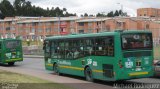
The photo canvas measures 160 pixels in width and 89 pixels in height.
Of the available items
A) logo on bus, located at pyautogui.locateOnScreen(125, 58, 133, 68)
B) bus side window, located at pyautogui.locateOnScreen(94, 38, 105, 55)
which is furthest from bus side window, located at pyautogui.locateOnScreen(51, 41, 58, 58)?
logo on bus, located at pyautogui.locateOnScreen(125, 58, 133, 68)

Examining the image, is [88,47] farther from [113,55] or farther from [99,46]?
[113,55]

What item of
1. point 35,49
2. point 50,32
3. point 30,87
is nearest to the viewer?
point 30,87

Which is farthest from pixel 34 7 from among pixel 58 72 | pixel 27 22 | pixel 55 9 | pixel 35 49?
pixel 58 72

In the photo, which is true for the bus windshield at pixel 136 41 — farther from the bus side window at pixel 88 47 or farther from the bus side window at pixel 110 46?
the bus side window at pixel 88 47

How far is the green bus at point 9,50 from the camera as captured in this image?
3444 centimetres

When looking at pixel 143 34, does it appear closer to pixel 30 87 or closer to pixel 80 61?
pixel 80 61

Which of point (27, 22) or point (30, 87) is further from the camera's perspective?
point (27, 22)

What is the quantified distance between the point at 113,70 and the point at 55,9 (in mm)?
170827

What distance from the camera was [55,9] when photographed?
7367 inches

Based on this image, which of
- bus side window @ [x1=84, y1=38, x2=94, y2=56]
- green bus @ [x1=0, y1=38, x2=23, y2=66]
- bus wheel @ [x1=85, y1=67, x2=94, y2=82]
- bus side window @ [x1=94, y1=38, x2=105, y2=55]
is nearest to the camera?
bus side window @ [x1=94, y1=38, x2=105, y2=55]

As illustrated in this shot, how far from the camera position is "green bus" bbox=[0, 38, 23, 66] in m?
34.4

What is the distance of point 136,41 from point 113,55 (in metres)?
1.31

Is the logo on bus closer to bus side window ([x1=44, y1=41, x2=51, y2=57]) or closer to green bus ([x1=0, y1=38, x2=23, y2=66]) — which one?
bus side window ([x1=44, y1=41, x2=51, y2=57])

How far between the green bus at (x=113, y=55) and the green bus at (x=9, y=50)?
45.0ft
